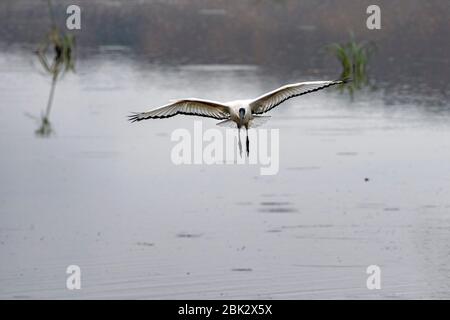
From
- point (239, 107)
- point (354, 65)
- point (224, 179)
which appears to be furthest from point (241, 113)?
point (354, 65)

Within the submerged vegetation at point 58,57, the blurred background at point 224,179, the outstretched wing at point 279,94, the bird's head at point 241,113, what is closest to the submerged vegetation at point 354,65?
the blurred background at point 224,179

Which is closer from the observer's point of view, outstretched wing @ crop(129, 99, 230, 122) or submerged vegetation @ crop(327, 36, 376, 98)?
outstretched wing @ crop(129, 99, 230, 122)

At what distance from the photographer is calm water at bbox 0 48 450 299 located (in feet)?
50.1

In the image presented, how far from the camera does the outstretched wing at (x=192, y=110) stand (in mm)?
11734

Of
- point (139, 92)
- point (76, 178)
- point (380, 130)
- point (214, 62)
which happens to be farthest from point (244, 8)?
point (76, 178)

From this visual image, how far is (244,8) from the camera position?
45469mm

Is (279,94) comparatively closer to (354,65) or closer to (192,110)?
(192,110)

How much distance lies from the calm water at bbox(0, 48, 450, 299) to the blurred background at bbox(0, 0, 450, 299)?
3 centimetres

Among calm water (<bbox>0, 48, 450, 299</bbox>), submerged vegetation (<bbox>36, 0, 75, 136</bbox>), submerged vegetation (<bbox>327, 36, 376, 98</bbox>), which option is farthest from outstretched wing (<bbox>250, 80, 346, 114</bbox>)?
submerged vegetation (<bbox>36, 0, 75, 136</bbox>)

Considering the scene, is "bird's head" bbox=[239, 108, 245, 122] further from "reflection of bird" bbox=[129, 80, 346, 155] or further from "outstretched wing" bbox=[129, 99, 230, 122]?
"outstretched wing" bbox=[129, 99, 230, 122]

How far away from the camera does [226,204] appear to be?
1841 cm

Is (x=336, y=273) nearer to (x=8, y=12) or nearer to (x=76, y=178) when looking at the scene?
(x=76, y=178)

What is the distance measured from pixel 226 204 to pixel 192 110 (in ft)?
21.5

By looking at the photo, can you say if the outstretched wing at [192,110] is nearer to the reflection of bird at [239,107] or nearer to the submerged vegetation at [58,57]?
the reflection of bird at [239,107]
